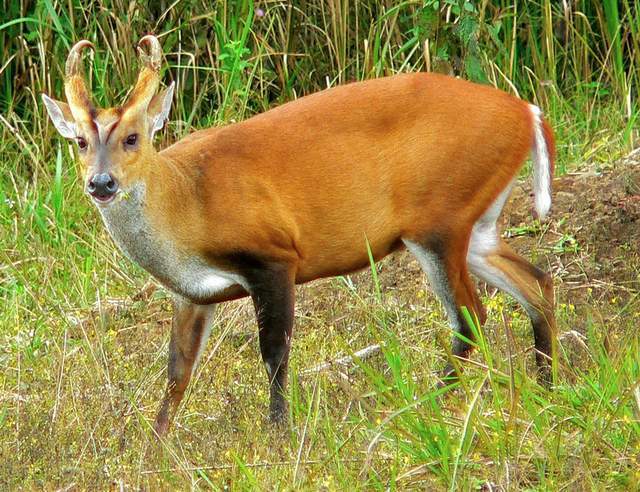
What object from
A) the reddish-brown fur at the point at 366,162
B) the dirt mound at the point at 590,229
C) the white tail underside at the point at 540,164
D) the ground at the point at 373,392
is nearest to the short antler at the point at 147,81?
the reddish-brown fur at the point at 366,162

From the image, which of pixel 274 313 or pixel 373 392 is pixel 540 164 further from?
pixel 373 392

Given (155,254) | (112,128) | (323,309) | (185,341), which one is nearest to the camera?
(112,128)

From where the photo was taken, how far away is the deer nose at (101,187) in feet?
16.5

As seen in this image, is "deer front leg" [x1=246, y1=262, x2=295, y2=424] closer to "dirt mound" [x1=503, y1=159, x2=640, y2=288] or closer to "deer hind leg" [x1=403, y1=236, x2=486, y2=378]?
"deer hind leg" [x1=403, y1=236, x2=486, y2=378]

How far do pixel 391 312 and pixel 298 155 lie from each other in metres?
1.09

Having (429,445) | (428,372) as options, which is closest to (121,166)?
(428,372)

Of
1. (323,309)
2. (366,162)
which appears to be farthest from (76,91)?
(323,309)

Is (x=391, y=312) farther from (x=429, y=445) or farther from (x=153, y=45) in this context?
(x=429, y=445)

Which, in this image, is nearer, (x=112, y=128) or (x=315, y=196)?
(x=112, y=128)

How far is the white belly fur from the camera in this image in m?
5.32

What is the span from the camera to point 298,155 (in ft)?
18.7

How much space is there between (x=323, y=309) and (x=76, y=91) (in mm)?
1940

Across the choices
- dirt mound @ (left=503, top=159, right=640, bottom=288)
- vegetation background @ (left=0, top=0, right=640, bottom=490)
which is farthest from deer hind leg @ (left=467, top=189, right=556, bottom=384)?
dirt mound @ (left=503, top=159, right=640, bottom=288)

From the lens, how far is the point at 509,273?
6.06 meters
